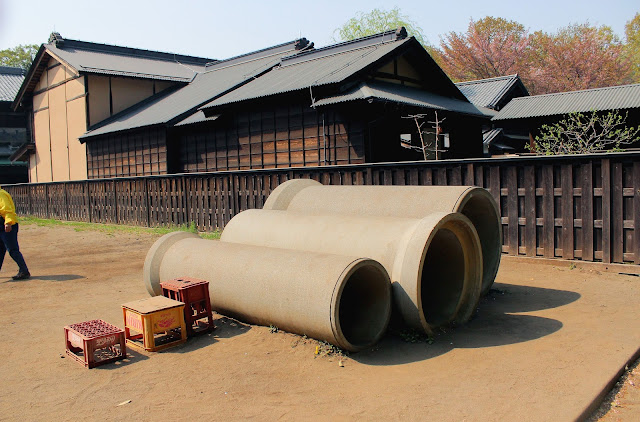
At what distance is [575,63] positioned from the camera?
3884 centimetres

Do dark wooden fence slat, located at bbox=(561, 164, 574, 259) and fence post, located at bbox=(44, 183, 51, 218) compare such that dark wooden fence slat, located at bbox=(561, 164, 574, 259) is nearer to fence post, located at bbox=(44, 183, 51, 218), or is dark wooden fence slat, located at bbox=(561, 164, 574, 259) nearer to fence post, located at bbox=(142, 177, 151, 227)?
fence post, located at bbox=(142, 177, 151, 227)

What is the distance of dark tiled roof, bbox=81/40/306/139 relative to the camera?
21297mm

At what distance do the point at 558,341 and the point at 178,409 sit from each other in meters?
3.30

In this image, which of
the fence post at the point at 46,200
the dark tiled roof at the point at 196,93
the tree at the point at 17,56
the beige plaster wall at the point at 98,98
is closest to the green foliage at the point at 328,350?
the dark tiled roof at the point at 196,93

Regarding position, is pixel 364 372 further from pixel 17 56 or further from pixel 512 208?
pixel 17 56

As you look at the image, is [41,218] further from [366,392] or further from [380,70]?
[366,392]

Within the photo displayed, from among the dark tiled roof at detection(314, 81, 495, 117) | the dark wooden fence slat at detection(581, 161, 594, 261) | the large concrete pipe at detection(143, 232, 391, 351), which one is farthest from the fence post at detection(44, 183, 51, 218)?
the dark wooden fence slat at detection(581, 161, 594, 261)

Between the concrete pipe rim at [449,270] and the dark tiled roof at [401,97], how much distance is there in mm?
8431

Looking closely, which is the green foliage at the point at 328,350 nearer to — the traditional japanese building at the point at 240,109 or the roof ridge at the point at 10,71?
the traditional japanese building at the point at 240,109

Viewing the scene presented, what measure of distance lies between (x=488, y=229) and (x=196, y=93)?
19.8m

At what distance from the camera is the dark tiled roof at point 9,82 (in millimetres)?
34344

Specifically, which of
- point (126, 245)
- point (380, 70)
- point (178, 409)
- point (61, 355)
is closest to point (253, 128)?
point (380, 70)

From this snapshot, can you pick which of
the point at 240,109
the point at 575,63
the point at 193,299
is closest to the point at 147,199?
the point at 240,109

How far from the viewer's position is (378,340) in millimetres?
4793
